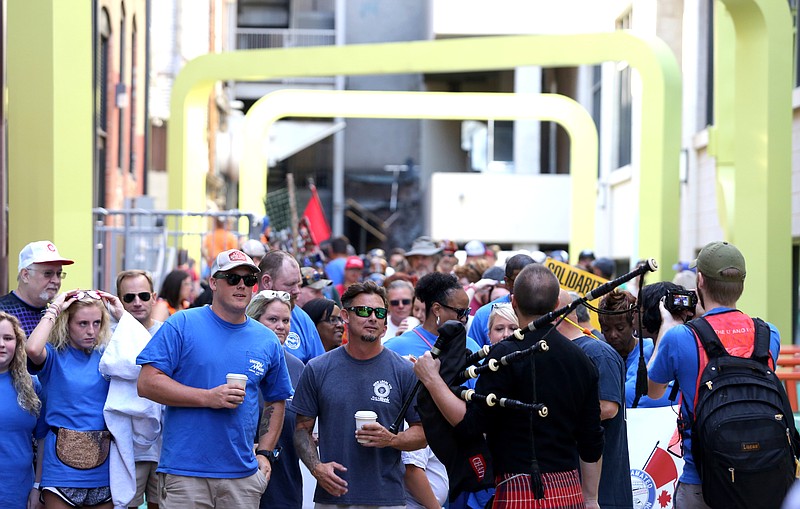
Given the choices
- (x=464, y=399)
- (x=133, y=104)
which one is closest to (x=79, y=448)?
(x=464, y=399)

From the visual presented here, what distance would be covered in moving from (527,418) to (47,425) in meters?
2.90

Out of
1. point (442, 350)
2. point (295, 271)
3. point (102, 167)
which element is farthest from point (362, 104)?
point (442, 350)

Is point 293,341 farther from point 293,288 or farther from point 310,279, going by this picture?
point 310,279

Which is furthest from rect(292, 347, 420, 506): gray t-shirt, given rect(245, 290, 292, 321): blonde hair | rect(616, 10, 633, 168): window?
rect(616, 10, 633, 168): window

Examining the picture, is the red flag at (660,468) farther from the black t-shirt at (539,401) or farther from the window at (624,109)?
the window at (624,109)

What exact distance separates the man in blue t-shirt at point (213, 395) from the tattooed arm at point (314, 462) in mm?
223

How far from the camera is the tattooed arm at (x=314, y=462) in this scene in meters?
5.93

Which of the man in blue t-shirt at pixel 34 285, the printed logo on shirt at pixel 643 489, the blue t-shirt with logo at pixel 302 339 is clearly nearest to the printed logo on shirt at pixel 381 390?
the blue t-shirt with logo at pixel 302 339

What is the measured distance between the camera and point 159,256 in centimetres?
1706

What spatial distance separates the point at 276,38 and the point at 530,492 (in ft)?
135

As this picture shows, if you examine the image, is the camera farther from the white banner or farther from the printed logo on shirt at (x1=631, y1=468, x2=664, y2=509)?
the printed logo on shirt at (x1=631, y1=468, x2=664, y2=509)

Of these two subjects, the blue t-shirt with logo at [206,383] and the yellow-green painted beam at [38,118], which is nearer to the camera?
the blue t-shirt with logo at [206,383]

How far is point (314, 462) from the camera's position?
6008 mm

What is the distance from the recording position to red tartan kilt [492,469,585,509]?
16.4ft
